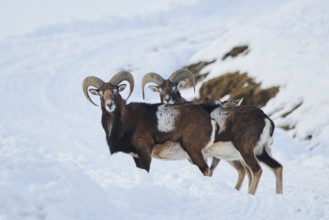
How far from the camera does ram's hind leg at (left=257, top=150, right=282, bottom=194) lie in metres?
12.5

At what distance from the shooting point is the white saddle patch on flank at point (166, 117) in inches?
505

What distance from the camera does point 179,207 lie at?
29.7ft

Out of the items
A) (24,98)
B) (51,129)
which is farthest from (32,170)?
(24,98)

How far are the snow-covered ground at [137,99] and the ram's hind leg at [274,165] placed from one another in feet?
1.11

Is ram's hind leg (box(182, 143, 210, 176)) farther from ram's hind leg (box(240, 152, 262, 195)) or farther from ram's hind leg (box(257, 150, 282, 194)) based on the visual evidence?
ram's hind leg (box(257, 150, 282, 194))

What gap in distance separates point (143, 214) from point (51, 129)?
14.1 metres

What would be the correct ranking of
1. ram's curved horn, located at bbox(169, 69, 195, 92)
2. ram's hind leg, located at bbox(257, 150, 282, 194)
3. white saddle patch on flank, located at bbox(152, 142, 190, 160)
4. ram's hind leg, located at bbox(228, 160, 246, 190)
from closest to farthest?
ram's hind leg, located at bbox(257, 150, 282, 194)
white saddle patch on flank, located at bbox(152, 142, 190, 160)
ram's hind leg, located at bbox(228, 160, 246, 190)
ram's curved horn, located at bbox(169, 69, 195, 92)

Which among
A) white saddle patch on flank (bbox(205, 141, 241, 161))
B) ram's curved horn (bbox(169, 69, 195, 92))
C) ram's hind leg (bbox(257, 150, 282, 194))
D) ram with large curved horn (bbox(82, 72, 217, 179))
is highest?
ram's curved horn (bbox(169, 69, 195, 92))

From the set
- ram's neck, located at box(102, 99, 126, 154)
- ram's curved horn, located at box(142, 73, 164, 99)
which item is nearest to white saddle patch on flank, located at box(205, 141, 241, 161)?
ram's neck, located at box(102, 99, 126, 154)

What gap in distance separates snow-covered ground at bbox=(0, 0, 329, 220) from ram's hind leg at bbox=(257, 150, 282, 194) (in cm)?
34

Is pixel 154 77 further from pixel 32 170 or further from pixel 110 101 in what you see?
pixel 32 170

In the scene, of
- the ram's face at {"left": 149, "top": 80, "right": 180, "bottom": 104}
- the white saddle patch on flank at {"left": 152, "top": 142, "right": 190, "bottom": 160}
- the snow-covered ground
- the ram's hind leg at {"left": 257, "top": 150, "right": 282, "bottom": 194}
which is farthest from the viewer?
the ram's face at {"left": 149, "top": 80, "right": 180, "bottom": 104}

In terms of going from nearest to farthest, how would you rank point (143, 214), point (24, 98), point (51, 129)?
point (143, 214), point (51, 129), point (24, 98)

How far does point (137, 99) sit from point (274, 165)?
1813 cm
